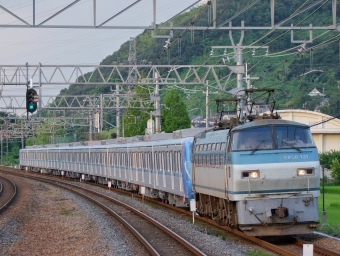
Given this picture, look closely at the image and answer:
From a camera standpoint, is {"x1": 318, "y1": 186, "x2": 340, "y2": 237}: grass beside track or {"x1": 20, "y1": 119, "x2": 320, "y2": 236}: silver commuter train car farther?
{"x1": 318, "y1": 186, "x2": 340, "y2": 237}: grass beside track

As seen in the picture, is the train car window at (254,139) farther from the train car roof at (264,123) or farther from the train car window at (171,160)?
the train car window at (171,160)

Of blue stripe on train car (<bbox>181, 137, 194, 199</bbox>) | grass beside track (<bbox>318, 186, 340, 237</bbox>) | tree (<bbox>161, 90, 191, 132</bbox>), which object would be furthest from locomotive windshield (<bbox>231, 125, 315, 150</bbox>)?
tree (<bbox>161, 90, 191, 132</bbox>)

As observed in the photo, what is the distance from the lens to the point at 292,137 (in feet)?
52.8

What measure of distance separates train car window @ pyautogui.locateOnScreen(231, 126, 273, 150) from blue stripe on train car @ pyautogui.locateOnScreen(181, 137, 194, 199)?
670 centimetres

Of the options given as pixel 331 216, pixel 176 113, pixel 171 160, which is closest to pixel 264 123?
pixel 171 160

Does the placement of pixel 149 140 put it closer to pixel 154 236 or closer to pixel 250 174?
pixel 154 236

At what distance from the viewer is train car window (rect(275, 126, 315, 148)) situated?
52.5 ft

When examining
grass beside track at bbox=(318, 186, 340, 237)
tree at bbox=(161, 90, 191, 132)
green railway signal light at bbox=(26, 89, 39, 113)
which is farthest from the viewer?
tree at bbox=(161, 90, 191, 132)

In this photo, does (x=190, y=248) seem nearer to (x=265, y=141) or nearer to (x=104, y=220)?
(x=265, y=141)

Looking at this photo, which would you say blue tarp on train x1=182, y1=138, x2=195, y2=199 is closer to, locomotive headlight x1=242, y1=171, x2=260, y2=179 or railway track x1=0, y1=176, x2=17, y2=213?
locomotive headlight x1=242, y1=171, x2=260, y2=179

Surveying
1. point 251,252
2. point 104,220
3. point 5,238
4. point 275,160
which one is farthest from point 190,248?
point 104,220

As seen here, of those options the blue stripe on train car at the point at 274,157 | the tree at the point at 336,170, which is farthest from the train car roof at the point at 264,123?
the tree at the point at 336,170

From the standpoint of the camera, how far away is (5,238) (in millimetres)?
19594

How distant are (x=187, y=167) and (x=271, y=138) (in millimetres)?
7444
